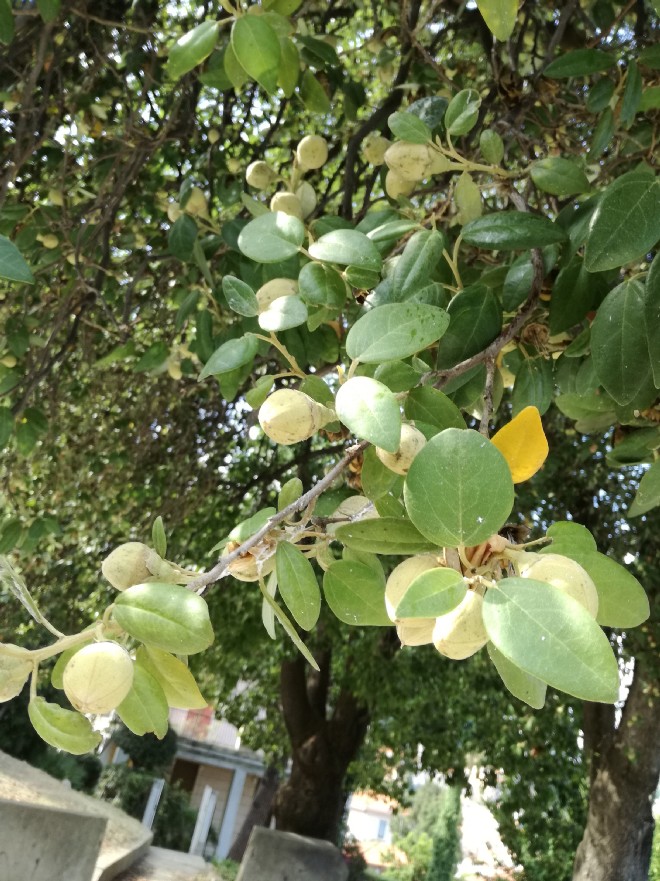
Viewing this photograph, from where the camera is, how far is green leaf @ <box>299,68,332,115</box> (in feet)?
6.21

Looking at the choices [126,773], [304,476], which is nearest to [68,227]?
Answer: [304,476]

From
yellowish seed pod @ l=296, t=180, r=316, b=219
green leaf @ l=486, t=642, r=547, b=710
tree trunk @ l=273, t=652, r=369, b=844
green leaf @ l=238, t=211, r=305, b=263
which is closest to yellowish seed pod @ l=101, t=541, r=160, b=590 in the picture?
green leaf @ l=486, t=642, r=547, b=710

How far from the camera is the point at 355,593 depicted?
0.85 m

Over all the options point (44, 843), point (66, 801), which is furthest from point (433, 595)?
point (66, 801)

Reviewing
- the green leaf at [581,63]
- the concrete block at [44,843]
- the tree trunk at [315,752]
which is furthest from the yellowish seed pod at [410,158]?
the tree trunk at [315,752]

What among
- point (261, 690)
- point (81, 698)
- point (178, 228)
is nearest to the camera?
point (81, 698)

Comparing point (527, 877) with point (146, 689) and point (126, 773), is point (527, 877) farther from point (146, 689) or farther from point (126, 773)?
point (126, 773)

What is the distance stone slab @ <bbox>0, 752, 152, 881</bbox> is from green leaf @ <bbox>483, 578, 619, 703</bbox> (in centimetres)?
573

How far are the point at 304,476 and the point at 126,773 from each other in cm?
1279

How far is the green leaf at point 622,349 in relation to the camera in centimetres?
106

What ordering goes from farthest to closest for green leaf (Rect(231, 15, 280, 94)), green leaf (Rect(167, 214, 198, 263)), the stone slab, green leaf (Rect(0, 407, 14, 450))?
the stone slab → green leaf (Rect(0, 407, 14, 450)) → green leaf (Rect(167, 214, 198, 263)) → green leaf (Rect(231, 15, 280, 94))

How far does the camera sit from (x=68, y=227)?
8.59 feet

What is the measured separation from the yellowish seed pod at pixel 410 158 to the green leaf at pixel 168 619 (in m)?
0.89

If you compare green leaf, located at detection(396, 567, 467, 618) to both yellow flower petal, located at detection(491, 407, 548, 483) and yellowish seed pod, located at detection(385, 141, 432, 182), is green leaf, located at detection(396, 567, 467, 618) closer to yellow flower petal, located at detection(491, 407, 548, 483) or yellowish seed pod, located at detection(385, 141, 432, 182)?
yellow flower petal, located at detection(491, 407, 548, 483)
